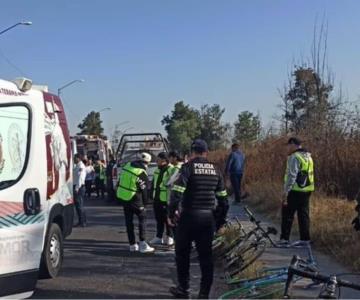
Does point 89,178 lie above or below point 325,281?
above

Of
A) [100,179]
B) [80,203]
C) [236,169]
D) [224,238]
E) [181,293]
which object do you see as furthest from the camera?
[100,179]

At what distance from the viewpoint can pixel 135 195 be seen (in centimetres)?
1021

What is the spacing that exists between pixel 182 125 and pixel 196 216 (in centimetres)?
6575

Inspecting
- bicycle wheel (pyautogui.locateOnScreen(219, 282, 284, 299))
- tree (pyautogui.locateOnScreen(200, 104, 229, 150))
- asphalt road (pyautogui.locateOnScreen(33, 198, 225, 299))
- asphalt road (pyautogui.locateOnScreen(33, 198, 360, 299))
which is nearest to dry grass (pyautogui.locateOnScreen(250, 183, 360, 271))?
asphalt road (pyautogui.locateOnScreen(33, 198, 360, 299))

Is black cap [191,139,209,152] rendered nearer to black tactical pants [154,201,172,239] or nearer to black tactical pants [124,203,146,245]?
black tactical pants [124,203,146,245]

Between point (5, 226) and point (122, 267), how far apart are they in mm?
3412

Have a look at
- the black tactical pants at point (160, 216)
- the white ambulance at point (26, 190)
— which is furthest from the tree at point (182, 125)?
the white ambulance at point (26, 190)

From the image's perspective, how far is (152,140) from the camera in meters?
22.0

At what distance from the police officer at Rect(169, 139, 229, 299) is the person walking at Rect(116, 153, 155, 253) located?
11.4 ft

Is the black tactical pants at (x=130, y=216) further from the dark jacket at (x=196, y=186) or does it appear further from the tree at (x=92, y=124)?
the tree at (x=92, y=124)

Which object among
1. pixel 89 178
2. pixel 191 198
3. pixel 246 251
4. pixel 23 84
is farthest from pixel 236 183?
pixel 23 84

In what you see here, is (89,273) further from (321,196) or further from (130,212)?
(321,196)

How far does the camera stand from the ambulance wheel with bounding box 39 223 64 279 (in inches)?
279

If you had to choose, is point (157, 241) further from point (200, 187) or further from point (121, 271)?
point (200, 187)
